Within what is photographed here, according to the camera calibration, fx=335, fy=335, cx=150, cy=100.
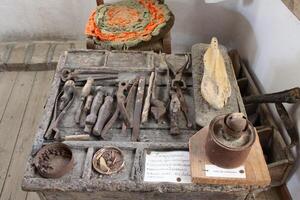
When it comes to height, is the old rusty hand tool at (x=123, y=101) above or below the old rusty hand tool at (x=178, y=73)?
below

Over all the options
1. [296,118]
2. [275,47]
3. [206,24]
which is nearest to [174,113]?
[296,118]

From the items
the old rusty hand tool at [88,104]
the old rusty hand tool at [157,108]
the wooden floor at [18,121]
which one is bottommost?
the wooden floor at [18,121]

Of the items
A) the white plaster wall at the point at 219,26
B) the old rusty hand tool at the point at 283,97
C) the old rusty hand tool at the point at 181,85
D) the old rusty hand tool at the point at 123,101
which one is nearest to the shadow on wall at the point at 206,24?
the white plaster wall at the point at 219,26

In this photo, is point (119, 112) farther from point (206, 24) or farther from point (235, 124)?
point (206, 24)

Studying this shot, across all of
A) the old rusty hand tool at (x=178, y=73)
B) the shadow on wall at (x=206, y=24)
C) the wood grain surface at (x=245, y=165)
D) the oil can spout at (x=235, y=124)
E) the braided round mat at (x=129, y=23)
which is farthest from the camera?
the shadow on wall at (x=206, y=24)

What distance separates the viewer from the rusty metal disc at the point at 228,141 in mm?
984

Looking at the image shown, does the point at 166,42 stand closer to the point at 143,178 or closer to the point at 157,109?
the point at 157,109

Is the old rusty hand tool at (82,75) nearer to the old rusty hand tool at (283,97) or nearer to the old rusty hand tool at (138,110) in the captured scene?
the old rusty hand tool at (138,110)

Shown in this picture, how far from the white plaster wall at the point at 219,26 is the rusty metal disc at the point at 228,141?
0.60m

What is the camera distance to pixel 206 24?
7.27 ft

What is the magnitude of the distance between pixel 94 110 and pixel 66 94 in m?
0.16

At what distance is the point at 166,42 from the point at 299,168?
0.86 m

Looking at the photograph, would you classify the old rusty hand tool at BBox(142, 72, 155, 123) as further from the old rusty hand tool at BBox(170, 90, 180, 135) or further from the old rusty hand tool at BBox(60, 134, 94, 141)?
the old rusty hand tool at BBox(60, 134, 94, 141)

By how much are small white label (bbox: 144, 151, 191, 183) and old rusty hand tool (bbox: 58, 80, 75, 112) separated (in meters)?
0.44
